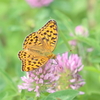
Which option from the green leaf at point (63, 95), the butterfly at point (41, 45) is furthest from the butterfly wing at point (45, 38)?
the green leaf at point (63, 95)

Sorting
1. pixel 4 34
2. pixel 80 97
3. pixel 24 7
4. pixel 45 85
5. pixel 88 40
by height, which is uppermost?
pixel 24 7

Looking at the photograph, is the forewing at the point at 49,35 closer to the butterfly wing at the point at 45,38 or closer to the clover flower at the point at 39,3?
the butterfly wing at the point at 45,38

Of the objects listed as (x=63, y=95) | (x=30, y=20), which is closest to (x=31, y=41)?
(x=63, y=95)

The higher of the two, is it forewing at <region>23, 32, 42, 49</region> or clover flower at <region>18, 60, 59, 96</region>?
forewing at <region>23, 32, 42, 49</region>

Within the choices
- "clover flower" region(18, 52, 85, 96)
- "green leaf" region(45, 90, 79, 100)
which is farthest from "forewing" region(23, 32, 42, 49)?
"green leaf" region(45, 90, 79, 100)

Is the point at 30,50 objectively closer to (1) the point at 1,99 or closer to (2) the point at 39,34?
(2) the point at 39,34

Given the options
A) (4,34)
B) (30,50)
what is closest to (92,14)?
(4,34)

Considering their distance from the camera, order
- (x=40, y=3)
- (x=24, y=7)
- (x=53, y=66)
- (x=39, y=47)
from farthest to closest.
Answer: (x=24, y=7)
(x=40, y=3)
(x=39, y=47)
(x=53, y=66)

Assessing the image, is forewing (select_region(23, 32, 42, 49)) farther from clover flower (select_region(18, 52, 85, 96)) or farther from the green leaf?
the green leaf
